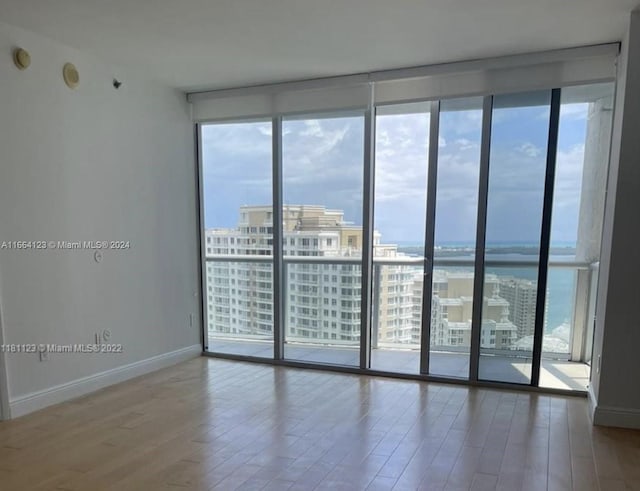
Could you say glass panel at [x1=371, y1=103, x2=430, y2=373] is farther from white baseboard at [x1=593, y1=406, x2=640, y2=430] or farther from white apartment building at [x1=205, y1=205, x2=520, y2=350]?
white baseboard at [x1=593, y1=406, x2=640, y2=430]

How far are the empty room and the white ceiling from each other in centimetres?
2

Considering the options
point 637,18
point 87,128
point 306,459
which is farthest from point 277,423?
point 637,18

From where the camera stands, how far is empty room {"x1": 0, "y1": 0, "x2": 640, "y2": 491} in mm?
2531

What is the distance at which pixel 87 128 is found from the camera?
11.0ft

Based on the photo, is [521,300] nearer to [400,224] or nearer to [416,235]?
[416,235]

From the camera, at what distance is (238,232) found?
4418 millimetres

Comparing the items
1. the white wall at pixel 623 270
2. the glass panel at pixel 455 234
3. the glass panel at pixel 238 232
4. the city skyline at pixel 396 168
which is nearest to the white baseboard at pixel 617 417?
the white wall at pixel 623 270

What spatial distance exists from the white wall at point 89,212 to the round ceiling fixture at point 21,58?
0.12 ft

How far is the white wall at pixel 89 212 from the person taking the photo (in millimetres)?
2902

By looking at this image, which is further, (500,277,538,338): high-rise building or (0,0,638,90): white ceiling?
(500,277,538,338): high-rise building

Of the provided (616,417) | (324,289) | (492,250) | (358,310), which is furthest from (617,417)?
(324,289)

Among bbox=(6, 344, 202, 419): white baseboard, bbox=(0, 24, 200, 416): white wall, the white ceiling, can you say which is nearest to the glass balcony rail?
bbox=(6, 344, 202, 419): white baseboard

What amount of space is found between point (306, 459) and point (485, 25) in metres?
2.81

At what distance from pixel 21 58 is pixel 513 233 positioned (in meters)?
3.73
